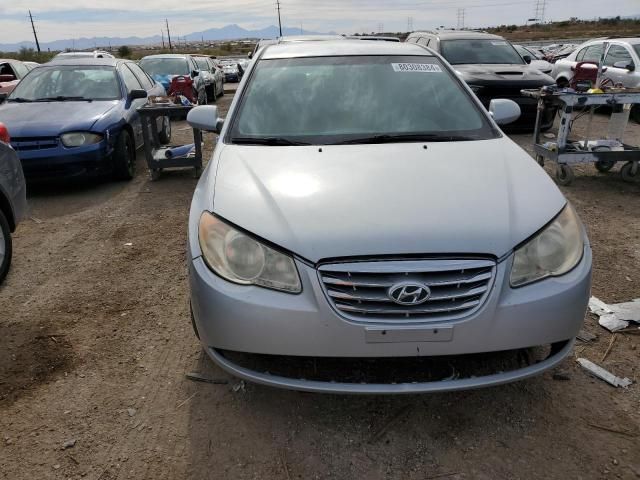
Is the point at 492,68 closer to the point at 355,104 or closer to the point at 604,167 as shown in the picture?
the point at 604,167

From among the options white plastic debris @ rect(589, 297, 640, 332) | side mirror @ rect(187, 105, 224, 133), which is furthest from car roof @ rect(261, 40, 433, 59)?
white plastic debris @ rect(589, 297, 640, 332)

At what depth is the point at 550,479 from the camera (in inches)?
82.9

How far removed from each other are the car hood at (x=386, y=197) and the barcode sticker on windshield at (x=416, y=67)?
2.89ft

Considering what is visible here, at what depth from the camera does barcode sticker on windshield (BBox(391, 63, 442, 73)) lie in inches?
142

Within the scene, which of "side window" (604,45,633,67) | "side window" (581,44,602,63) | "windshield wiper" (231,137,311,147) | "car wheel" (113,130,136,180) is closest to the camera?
"windshield wiper" (231,137,311,147)

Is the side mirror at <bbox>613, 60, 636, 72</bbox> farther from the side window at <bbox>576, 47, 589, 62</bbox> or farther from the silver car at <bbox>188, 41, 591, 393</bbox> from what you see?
the silver car at <bbox>188, 41, 591, 393</bbox>

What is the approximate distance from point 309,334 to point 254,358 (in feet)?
1.42

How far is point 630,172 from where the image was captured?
21.5ft

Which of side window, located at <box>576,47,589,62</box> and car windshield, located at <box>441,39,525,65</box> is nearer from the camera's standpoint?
car windshield, located at <box>441,39,525,65</box>

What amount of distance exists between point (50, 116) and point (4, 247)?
10.2 ft

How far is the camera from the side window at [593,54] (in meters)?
12.4

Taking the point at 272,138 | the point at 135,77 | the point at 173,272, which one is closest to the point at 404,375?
the point at 272,138

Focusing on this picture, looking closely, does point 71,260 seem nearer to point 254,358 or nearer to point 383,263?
point 254,358

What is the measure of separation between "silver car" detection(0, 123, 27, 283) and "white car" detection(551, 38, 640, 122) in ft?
36.4
